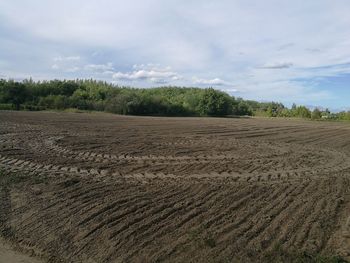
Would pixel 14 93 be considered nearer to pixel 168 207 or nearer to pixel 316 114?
pixel 316 114

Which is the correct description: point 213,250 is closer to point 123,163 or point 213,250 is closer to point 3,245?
point 3,245

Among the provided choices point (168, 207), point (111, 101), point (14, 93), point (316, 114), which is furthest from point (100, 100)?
point (168, 207)

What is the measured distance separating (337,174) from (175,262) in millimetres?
10540

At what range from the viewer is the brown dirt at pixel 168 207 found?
24.5 ft

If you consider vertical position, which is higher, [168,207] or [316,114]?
[316,114]

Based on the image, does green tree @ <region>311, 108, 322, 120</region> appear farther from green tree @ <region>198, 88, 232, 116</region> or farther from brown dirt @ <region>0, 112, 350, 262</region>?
brown dirt @ <region>0, 112, 350, 262</region>

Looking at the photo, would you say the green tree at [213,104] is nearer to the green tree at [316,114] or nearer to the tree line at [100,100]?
the tree line at [100,100]

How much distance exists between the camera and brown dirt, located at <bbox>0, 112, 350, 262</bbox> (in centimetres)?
746

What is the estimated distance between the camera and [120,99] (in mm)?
78500

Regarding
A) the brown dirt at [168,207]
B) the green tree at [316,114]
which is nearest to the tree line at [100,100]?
the green tree at [316,114]

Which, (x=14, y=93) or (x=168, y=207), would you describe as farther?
(x=14, y=93)

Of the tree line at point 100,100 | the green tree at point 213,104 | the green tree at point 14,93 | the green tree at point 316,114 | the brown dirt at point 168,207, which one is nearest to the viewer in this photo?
the brown dirt at point 168,207

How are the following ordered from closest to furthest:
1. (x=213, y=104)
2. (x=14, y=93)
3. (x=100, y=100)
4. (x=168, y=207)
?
(x=168, y=207), (x=14, y=93), (x=100, y=100), (x=213, y=104)

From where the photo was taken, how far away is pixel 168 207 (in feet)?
31.6
